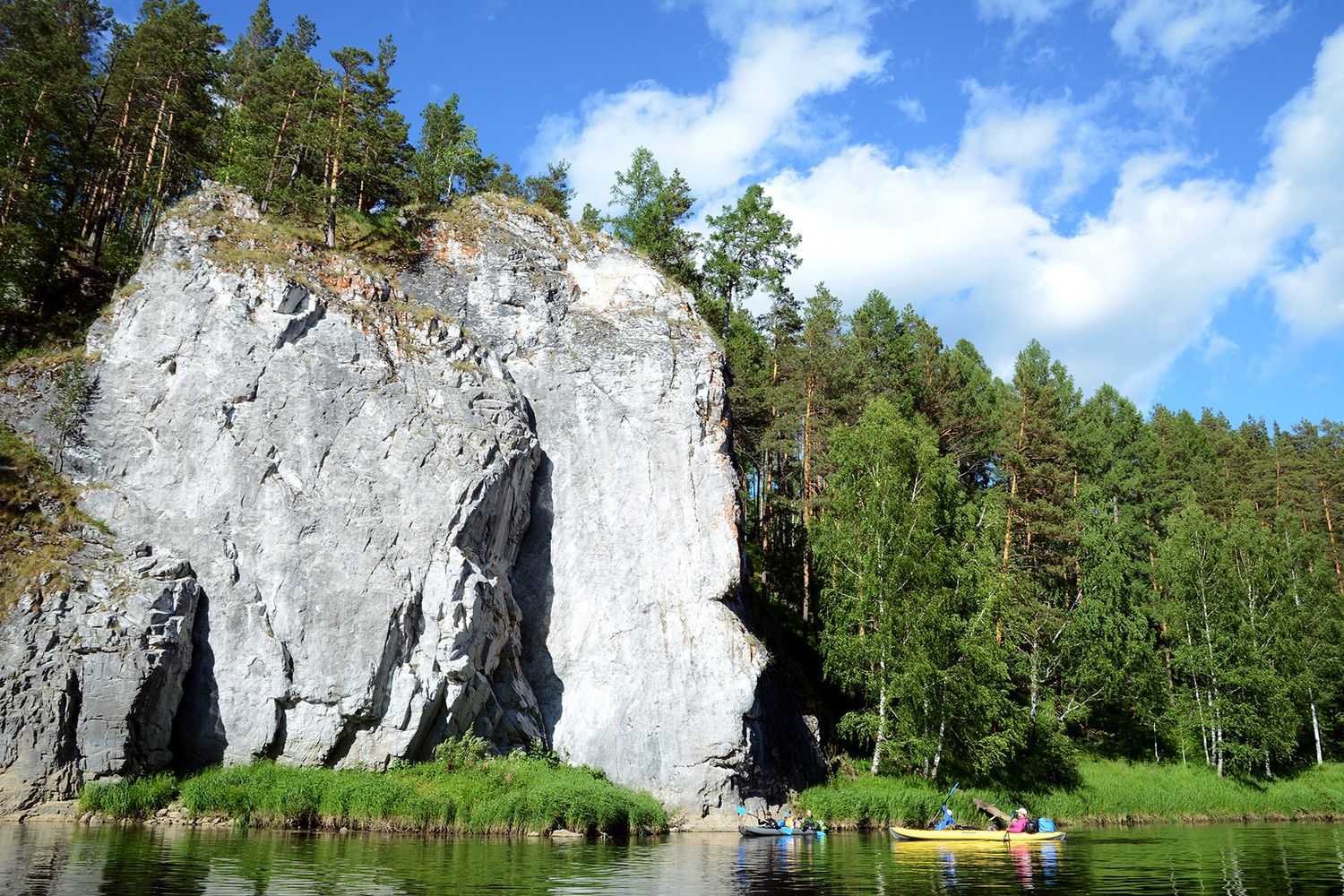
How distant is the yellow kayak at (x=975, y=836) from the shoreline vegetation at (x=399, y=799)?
7149 millimetres

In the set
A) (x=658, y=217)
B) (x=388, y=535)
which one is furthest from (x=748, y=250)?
(x=388, y=535)

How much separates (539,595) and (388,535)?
5836 mm

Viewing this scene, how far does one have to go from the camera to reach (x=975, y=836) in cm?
2450

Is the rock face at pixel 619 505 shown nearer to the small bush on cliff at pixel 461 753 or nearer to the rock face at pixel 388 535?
the rock face at pixel 388 535

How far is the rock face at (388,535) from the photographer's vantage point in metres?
23.1

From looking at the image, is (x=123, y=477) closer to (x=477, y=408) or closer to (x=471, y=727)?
(x=477, y=408)

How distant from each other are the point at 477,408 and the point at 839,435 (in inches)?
565

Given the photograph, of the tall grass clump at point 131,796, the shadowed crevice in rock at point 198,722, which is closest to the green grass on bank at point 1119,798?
the shadowed crevice in rock at point 198,722

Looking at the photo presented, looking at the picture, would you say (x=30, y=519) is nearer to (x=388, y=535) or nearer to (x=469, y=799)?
(x=388, y=535)

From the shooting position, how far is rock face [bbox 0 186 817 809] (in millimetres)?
23141

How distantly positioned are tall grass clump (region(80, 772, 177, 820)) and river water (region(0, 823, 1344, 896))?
3.64ft

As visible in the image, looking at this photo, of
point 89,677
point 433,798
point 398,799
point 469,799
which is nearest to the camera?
point 89,677

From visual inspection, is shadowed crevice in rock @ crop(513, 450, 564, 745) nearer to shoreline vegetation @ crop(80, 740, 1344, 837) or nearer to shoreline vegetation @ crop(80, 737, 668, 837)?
shoreline vegetation @ crop(80, 740, 1344, 837)

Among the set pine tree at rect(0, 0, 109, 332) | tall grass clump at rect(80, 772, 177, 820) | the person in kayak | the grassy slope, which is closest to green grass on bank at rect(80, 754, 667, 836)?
tall grass clump at rect(80, 772, 177, 820)
